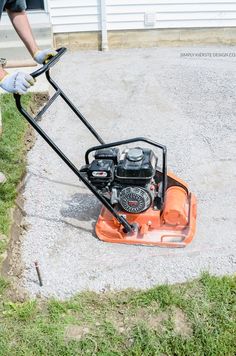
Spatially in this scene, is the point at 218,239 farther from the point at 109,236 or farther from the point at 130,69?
the point at 130,69

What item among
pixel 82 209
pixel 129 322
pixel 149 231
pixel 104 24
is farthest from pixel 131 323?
pixel 104 24

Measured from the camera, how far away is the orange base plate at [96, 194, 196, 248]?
12.3 ft

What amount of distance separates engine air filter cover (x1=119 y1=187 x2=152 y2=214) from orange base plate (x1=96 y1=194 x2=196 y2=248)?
0.07 m

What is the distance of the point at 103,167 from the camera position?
361 centimetres

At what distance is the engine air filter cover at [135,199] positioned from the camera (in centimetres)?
360

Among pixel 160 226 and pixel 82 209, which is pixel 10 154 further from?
pixel 160 226

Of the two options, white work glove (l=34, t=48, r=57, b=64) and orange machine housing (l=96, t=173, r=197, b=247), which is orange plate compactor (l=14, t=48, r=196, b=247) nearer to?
orange machine housing (l=96, t=173, r=197, b=247)

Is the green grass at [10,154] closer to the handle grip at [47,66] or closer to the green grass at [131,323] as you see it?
the green grass at [131,323]

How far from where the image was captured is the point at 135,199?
143 inches

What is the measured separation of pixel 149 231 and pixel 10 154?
2.01 m

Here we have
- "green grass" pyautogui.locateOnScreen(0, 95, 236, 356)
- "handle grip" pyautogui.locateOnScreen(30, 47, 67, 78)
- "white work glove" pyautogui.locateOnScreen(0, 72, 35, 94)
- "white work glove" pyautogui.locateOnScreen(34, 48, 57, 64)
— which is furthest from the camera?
"white work glove" pyautogui.locateOnScreen(34, 48, 57, 64)

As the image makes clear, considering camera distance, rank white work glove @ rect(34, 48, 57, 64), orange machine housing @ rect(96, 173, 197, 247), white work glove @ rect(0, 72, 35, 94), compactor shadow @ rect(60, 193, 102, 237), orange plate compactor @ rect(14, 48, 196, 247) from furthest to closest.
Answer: compactor shadow @ rect(60, 193, 102, 237)
white work glove @ rect(34, 48, 57, 64)
orange machine housing @ rect(96, 173, 197, 247)
orange plate compactor @ rect(14, 48, 196, 247)
white work glove @ rect(0, 72, 35, 94)

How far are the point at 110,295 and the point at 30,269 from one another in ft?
2.34

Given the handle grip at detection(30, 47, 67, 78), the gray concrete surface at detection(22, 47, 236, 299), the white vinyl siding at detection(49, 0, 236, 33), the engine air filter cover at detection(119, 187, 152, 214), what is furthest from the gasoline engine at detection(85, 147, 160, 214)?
the white vinyl siding at detection(49, 0, 236, 33)
